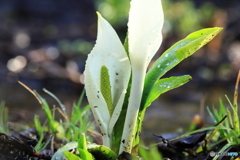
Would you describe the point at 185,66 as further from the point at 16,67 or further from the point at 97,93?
the point at 97,93

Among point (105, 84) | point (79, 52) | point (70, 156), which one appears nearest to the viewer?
point (70, 156)

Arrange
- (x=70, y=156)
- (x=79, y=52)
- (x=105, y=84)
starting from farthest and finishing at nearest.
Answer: (x=79, y=52), (x=105, y=84), (x=70, y=156)

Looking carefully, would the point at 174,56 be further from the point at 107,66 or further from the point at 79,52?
the point at 79,52

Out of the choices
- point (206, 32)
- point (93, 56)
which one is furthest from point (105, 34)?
point (206, 32)

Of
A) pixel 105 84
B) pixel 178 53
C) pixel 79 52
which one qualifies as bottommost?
pixel 79 52

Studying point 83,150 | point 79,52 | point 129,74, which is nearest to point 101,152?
point 83,150

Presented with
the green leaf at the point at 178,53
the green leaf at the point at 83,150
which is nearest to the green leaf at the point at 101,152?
the green leaf at the point at 83,150

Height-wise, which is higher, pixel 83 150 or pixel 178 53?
pixel 178 53
